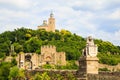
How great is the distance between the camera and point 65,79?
29.1 meters

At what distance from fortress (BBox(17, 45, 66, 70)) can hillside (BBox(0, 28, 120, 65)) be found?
13.9 feet

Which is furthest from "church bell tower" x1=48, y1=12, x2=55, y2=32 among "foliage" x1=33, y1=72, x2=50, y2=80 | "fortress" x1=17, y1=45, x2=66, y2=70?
"foliage" x1=33, y1=72, x2=50, y2=80

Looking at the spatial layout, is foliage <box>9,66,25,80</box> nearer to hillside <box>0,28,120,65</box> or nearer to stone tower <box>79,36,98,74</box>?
stone tower <box>79,36,98,74</box>

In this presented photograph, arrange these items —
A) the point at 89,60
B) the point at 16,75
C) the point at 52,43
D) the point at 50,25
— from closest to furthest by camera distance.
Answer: the point at 89,60 < the point at 16,75 < the point at 52,43 < the point at 50,25

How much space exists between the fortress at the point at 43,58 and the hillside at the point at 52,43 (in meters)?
4.23

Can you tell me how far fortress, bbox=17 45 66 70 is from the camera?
7075 centimetres

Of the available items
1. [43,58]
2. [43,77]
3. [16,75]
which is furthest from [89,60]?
[43,58]

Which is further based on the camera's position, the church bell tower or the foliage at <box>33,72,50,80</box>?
the church bell tower

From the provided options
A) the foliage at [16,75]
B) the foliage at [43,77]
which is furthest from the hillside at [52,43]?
the foliage at [43,77]

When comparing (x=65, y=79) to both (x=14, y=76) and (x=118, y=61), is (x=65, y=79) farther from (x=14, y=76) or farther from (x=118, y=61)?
(x=118, y=61)

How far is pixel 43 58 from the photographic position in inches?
2940

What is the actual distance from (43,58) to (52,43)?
16.4 m

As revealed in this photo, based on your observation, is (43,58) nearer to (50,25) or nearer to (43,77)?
(50,25)

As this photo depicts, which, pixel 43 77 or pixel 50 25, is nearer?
pixel 43 77
